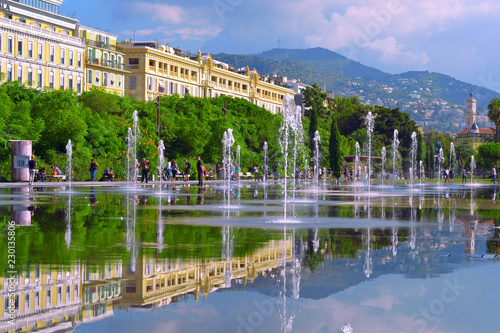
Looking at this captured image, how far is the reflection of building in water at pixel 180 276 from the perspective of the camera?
23.9 ft

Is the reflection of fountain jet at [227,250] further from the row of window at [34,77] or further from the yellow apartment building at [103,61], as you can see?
the yellow apartment building at [103,61]

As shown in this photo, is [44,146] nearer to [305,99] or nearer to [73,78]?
[73,78]

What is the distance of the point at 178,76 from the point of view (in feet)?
332

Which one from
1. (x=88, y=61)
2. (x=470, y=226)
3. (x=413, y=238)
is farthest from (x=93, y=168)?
(x=88, y=61)

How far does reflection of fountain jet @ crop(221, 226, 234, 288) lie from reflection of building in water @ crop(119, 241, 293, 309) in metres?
0.03

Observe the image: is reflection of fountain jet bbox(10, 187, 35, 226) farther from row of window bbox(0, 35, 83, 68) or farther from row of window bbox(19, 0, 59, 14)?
row of window bbox(19, 0, 59, 14)

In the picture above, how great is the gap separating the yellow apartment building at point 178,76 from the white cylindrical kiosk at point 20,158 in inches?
1951

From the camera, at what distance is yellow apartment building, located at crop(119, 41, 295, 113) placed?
92562 millimetres

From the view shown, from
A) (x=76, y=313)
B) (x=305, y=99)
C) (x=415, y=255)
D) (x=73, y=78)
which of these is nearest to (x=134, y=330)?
(x=76, y=313)

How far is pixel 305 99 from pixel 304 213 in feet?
354

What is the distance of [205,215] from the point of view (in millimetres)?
18250

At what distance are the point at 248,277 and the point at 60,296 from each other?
235cm

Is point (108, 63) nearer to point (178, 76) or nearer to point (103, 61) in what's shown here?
point (103, 61)

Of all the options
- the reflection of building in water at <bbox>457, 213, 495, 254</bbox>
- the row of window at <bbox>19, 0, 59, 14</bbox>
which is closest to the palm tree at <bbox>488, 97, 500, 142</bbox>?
the row of window at <bbox>19, 0, 59, 14</bbox>
